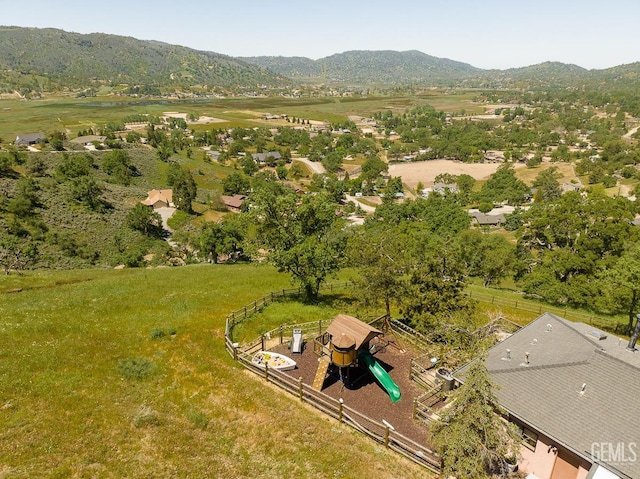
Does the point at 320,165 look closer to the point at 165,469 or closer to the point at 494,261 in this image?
the point at 494,261

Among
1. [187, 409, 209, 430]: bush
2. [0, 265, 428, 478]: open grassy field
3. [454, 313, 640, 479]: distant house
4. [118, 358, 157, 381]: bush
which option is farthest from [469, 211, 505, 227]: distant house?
[187, 409, 209, 430]: bush

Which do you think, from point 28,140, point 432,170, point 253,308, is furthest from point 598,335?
point 28,140

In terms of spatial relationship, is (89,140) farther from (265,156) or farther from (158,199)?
(265,156)

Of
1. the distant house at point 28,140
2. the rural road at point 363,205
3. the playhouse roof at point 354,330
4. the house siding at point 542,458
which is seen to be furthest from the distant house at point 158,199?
the house siding at point 542,458

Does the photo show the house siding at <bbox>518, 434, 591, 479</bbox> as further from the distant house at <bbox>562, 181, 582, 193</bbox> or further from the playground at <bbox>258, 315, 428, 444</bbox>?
the distant house at <bbox>562, 181, 582, 193</bbox>

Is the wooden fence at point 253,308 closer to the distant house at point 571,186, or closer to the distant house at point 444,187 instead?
the distant house at point 444,187

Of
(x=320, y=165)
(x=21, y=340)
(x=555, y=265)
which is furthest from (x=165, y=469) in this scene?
(x=320, y=165)
